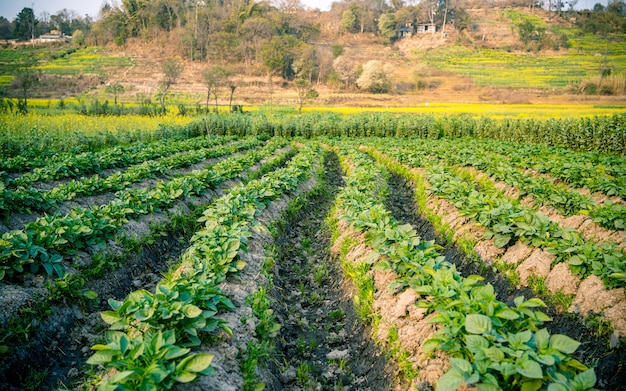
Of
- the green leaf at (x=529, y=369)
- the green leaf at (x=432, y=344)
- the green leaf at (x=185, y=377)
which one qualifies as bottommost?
the green leaf at (x=432, y=344)

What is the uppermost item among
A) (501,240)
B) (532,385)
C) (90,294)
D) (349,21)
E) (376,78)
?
(349,21)

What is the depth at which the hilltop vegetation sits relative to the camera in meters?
51.9

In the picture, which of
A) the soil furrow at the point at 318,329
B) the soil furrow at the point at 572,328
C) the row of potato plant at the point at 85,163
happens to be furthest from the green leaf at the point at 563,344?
the row of potato plant at the point at 85,163

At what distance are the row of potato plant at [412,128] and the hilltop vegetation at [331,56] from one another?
41.7ft

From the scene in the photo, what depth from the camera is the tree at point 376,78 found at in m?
60.0

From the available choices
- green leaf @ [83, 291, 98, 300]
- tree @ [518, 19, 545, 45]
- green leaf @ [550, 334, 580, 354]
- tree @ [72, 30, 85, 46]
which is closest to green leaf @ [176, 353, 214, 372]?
green leaf @ [550, 334, 580, 354]

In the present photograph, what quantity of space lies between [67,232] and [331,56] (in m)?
70.5

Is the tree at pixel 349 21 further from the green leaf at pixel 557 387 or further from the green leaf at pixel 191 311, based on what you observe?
the green leaf at pixel 557 387

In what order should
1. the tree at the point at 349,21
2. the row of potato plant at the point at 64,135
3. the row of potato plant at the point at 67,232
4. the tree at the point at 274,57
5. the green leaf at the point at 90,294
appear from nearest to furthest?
the row of potato plant at the point at 67,232
the green leaf at the point at 90,294
the row of potato plant at the point at 64,135
the tree at the point at 274,57
the tree at the point at 349,21

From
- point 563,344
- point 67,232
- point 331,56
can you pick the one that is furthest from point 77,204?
point 331,56

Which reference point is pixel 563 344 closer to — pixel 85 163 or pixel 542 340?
pixel 542 340

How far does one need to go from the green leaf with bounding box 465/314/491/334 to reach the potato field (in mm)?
11

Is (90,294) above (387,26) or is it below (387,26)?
below

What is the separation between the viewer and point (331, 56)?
229 feet
